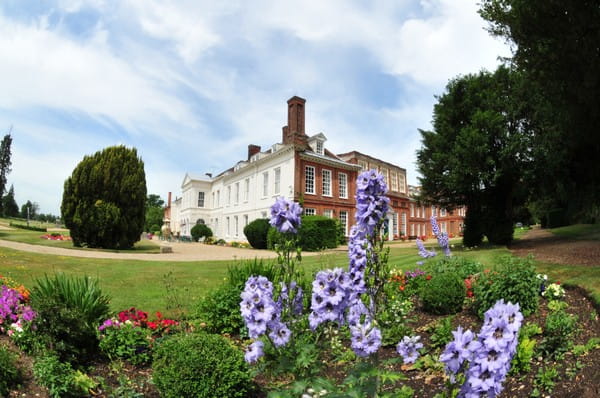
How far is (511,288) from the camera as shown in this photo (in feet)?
16.5

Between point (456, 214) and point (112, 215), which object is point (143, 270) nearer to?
point (112, 215)

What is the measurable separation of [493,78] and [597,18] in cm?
959

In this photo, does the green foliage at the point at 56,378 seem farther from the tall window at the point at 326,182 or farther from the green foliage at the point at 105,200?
the tall window at the point at 326,182

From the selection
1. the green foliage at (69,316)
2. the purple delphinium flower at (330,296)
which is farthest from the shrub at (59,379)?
the purple delphinium flower at (330,296)

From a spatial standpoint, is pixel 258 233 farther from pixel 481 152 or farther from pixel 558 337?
pixel 558 337

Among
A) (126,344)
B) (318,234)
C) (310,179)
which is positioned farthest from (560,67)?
(310,179)

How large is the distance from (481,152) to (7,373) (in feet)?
56.3

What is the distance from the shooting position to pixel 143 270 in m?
11.3

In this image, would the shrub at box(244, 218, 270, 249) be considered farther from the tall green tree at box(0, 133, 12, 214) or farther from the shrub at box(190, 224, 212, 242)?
the tall green tree at box(0, 133, 12, 214)

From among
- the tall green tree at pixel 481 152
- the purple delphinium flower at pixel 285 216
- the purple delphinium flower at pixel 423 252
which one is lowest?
the purple delphinium flower at pixel 423 252

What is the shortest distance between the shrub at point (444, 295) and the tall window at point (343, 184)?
2408 cm

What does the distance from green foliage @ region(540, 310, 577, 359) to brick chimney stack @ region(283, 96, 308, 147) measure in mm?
24906

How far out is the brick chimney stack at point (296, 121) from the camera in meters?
28.7

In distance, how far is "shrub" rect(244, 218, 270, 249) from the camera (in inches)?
963
